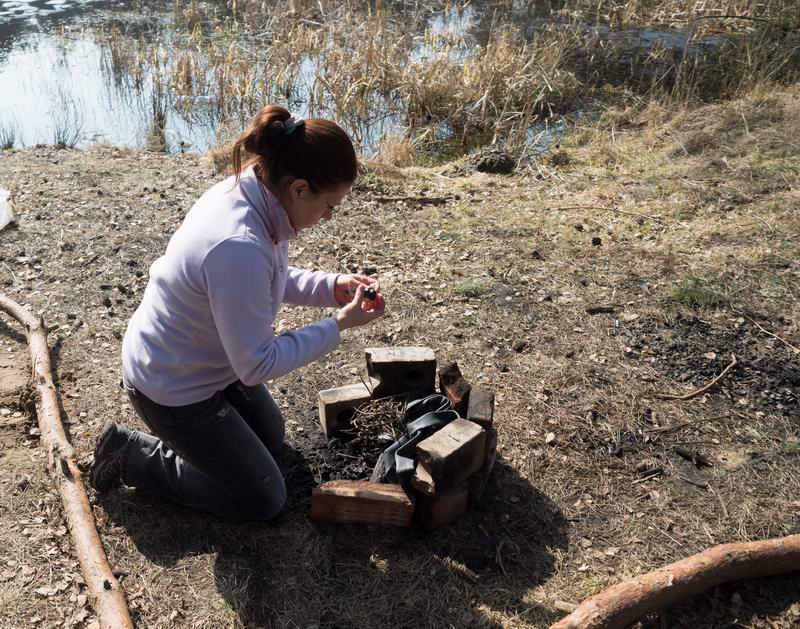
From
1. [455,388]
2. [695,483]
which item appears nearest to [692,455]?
[695,483]

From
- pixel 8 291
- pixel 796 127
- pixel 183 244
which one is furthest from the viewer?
pixel 796 127

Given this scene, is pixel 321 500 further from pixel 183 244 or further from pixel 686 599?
pixel 686 599

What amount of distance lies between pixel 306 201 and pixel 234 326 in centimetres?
46

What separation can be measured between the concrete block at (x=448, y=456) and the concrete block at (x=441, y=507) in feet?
0.16

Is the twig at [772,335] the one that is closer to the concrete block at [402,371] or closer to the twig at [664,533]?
the twig at [664,533]

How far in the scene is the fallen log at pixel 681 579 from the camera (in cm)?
224

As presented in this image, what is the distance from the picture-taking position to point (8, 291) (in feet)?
14.9

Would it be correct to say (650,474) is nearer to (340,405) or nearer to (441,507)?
(441,507)

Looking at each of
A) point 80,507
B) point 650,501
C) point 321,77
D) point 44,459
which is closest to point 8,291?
point 44,459

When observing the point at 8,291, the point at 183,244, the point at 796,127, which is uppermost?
the point at 183,244

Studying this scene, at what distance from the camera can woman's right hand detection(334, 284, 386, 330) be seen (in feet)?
8.50

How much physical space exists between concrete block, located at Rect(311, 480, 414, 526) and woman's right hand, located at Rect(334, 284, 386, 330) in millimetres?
627

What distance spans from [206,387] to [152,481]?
0.59 m

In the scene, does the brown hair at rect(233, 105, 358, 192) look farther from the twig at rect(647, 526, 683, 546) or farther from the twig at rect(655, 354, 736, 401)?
the twig at rect(655, 354, 736, 401)
